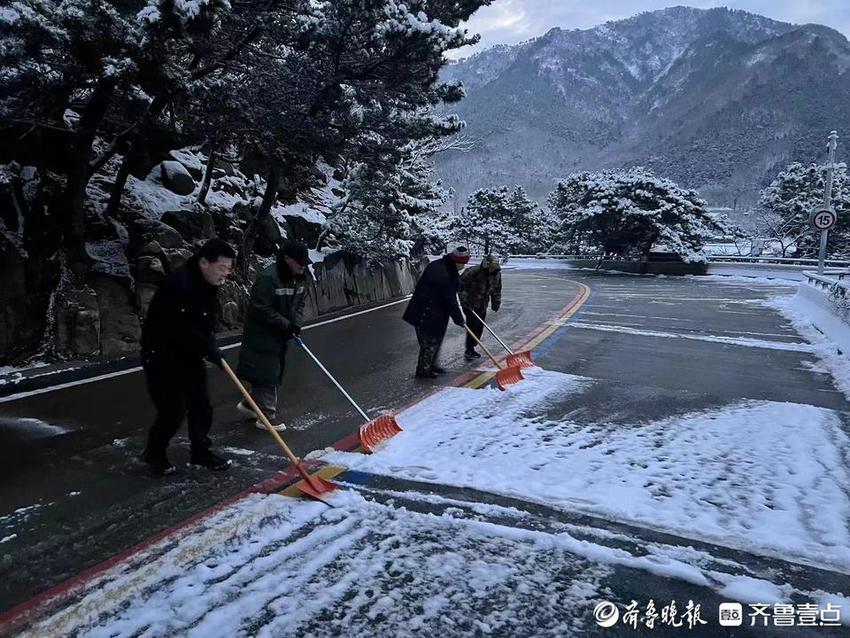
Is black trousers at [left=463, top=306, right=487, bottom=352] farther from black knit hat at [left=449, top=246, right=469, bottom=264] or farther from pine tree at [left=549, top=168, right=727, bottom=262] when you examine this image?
pine tree at [left=549, top=168, right=727, bottom=262]

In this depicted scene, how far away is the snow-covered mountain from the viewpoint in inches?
4409

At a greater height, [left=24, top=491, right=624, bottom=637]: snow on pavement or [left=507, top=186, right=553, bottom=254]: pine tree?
[left=507, top=186, right=553, bottom=254]: pine tree

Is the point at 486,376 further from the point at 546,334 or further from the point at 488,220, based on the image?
the point at 488,220

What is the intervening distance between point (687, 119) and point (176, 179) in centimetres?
15155

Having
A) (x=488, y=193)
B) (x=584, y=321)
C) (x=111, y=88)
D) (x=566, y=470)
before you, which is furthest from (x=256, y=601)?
(x=488, y=193)

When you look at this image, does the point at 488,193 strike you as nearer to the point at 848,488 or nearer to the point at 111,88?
the point at 111,88

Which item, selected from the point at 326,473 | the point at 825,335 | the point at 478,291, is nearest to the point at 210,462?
the point at 326,473

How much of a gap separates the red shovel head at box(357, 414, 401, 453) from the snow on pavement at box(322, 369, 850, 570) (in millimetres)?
91

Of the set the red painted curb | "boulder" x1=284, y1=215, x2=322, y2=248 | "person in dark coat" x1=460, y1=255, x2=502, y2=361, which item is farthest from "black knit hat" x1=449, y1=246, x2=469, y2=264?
"boulder" x1=284, y1=215, x2=322, y2=248

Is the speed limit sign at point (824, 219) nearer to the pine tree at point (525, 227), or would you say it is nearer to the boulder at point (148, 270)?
the boulder at point (148, 270)

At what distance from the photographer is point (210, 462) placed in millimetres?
4414

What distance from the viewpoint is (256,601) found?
2.82 m

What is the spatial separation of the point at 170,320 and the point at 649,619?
131 inches

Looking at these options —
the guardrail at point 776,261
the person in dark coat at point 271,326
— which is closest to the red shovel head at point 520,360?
the person in dark coat at point 271,326
